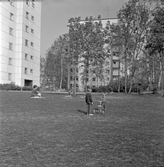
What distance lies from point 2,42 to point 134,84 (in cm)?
2644

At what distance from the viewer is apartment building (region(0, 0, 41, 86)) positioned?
46344 mm

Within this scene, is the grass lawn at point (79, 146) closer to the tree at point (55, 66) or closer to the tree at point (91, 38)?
the tree at point (91, 38)

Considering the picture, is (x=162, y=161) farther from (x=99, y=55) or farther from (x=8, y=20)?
(x=8, y=20)

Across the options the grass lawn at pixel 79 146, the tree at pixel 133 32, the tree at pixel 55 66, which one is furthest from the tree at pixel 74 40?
the tree at pixel 55 66

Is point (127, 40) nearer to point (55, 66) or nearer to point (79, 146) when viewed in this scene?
point (79, 146)

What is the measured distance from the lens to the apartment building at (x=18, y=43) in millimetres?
46344

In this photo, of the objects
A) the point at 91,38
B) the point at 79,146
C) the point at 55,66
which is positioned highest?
the point at 91,38

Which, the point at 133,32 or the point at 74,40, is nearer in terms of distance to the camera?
the point at 74,40

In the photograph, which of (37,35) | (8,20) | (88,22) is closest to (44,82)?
(37,35)

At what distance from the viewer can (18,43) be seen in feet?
164

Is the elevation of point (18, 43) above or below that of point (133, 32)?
above

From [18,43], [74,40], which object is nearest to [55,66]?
[18,43]

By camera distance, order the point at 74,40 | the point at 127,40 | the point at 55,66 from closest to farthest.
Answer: the point at 74,40
the point at 127,40
the point at 55,66

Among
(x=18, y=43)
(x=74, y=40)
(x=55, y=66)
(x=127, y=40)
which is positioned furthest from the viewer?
(x=55, y=66)
